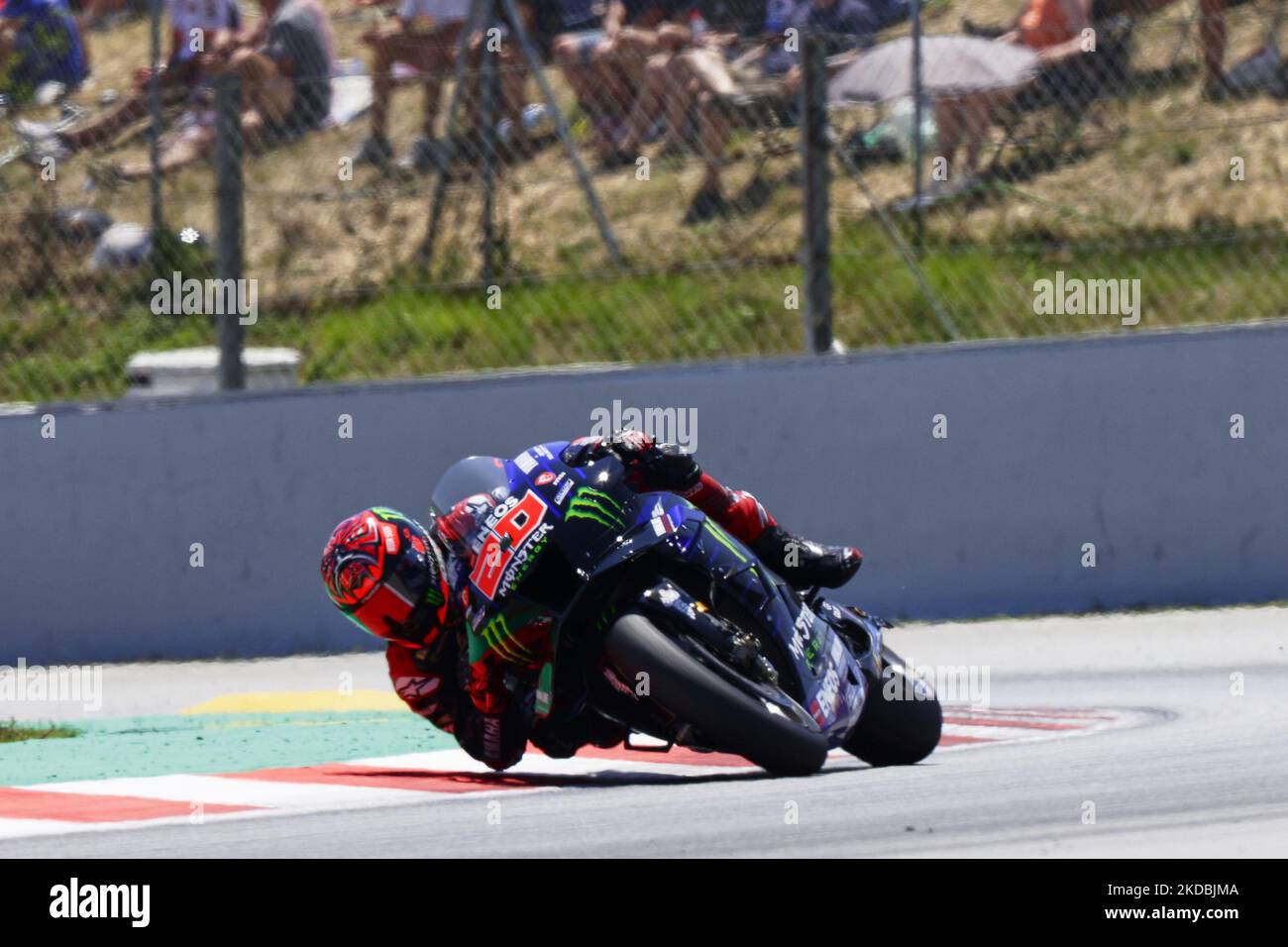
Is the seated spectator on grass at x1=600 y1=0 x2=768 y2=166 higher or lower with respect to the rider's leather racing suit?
higher

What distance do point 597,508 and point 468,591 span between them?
21.8 inches

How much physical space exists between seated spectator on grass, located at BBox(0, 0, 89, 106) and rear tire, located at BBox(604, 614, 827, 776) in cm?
632

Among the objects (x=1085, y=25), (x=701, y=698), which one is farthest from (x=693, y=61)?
(x=701, y=698)

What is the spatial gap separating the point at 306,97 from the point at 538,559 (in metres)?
4.97

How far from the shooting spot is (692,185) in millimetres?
10141

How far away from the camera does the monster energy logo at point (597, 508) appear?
5926mm

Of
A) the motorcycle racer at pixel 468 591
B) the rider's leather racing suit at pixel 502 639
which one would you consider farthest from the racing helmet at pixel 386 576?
the rider's leather racing suit at pixel 502 639

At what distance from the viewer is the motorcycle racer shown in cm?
611

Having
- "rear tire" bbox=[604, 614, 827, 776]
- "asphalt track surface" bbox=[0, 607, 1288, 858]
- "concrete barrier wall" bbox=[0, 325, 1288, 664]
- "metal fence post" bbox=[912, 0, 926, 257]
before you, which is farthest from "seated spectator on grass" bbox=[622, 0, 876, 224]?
"rear tire" bbox=[604, 614, 827, 776]

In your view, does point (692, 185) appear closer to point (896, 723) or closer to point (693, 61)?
point (693, 61)

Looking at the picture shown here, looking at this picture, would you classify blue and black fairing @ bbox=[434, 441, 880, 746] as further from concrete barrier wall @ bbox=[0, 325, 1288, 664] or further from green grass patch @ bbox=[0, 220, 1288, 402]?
green grass patch @ bbox=[0, 220, 1288, 402]

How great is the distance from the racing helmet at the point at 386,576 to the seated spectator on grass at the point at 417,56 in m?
4.23

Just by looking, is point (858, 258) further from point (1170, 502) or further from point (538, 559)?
point (538, 559)
